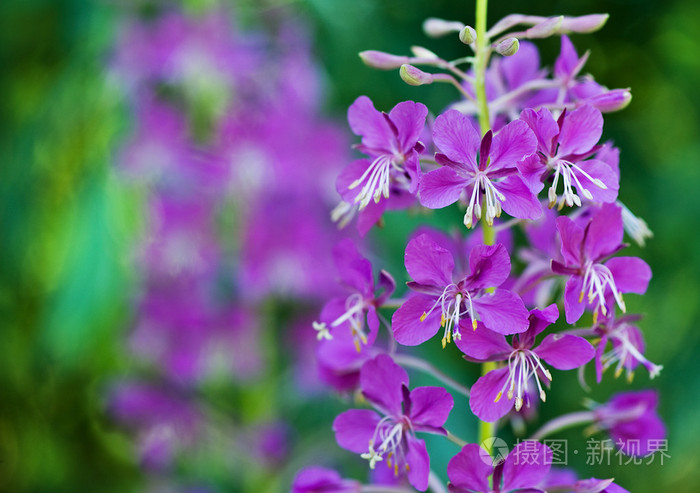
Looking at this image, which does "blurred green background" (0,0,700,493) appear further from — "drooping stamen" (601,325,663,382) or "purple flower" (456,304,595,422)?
"purple flower" (456,304,595,422)

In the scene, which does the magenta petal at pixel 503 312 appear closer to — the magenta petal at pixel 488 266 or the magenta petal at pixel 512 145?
the magenta petal at pixel 488 266

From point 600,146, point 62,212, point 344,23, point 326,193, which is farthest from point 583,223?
point 62,212

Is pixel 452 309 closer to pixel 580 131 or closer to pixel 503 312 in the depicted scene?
pixel 503 312

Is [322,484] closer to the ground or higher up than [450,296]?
closer to the ground

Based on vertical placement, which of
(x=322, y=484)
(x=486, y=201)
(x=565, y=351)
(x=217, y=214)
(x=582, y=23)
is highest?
(x=582, y=23)

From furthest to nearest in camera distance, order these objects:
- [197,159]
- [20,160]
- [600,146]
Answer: [20,160] < [197,159] < [600,146]

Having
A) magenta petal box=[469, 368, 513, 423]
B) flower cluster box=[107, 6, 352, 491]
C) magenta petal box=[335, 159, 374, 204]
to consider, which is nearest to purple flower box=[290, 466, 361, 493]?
magenta petal box=[469, 368, 513, 423]

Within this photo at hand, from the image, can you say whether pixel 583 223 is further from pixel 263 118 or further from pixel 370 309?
pixel 263 118

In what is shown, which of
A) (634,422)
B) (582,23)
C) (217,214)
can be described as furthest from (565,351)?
(217,214)
